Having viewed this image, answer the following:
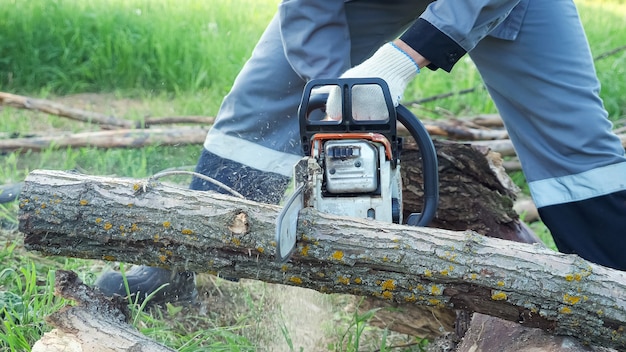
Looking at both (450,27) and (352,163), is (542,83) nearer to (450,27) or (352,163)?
(450,27)

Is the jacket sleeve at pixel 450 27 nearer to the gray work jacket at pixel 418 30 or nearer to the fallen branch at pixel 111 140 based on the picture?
the gray work jacket at pixel 418 30

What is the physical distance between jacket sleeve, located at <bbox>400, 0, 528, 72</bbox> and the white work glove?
6 cm

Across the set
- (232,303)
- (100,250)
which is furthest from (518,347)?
(232,303)

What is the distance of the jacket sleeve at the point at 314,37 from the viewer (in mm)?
2256

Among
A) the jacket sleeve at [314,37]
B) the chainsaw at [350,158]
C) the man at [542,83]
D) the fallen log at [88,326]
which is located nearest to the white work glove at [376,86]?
the chainsaw at [350,158]

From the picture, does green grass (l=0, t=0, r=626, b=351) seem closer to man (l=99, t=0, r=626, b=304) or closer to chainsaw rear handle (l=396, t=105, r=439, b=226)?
man (l=99, t=0, r=626, b=304)

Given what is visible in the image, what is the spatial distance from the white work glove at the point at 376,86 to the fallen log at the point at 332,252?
0.31 meters

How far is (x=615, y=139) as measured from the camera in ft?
7.43

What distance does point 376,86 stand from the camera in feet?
6.06

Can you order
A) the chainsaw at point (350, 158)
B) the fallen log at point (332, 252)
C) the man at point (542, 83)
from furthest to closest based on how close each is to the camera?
1. the man at point (542, 83)
2. the chainsaw at point (350, 158)
3. the fallen log at point (332, 252)

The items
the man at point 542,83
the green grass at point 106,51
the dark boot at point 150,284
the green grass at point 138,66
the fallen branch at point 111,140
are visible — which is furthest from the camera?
the green grass at point 106,51

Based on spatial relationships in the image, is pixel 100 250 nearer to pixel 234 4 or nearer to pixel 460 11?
pixel 460 11

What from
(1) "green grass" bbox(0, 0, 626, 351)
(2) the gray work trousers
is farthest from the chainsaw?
(1) "green grass" bbox(0, 0, 626, 351)

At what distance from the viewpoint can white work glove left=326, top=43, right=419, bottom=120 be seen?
1.84 metres
